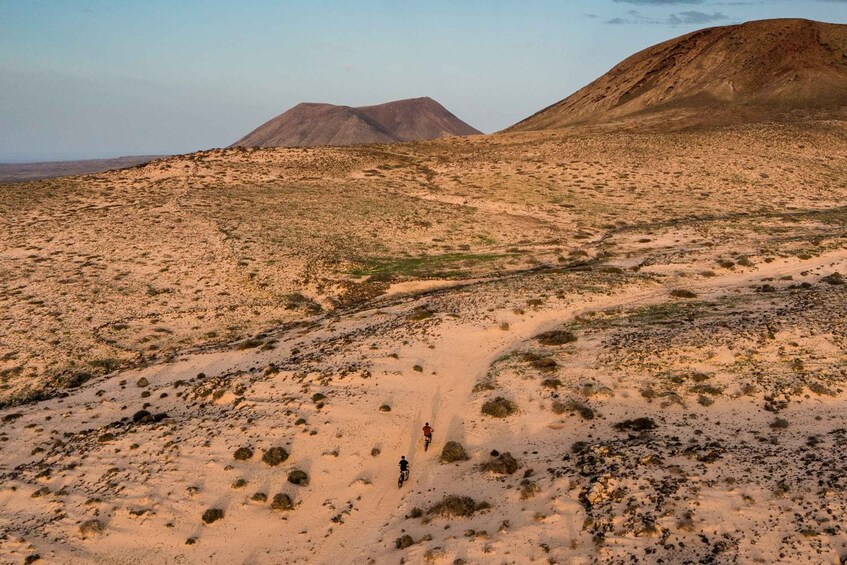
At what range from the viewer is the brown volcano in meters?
110

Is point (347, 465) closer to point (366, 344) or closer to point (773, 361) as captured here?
point (366, 344)

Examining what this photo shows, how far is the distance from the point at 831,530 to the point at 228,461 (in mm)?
20821

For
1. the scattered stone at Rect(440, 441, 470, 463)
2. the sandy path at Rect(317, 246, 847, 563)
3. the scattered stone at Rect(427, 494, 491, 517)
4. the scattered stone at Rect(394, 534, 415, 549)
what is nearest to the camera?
the scattered stone at Rect(394, 534, 415, 549)

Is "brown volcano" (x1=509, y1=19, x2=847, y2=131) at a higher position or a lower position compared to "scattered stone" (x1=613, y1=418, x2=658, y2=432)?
higher

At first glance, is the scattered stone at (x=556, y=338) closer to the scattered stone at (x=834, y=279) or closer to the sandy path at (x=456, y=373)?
the sandy path at (x=456, y=373)

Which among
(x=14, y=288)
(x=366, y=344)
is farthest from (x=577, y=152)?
(x=14, y=288)

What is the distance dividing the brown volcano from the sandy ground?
2316 inches

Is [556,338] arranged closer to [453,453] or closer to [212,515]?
[453,453]

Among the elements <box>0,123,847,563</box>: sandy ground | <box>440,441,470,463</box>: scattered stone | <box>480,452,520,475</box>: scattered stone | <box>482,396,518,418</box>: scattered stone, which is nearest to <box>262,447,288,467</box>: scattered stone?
<box>0,123,847,563</box>: sandy ground

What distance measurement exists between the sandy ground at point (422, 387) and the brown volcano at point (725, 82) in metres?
58.8

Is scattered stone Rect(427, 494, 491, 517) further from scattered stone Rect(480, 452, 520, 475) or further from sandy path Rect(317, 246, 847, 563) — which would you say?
scattered stone Rect(480, 452, 520, 475)

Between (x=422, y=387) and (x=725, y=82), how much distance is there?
417 ft

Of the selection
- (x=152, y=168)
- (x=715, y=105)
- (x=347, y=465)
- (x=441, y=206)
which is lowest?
(x=347, y=465)

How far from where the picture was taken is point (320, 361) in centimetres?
3191
